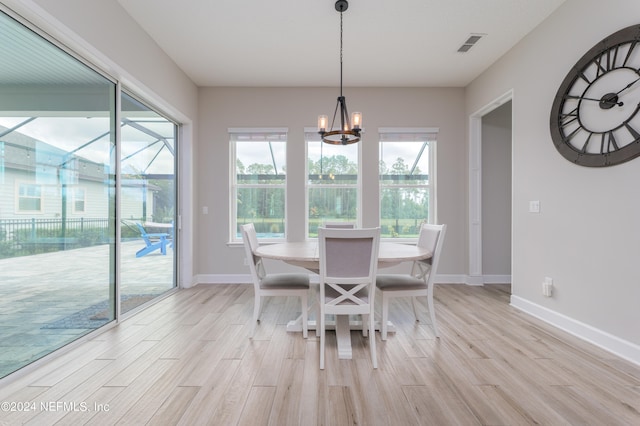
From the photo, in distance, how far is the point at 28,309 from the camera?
1841 millimetres

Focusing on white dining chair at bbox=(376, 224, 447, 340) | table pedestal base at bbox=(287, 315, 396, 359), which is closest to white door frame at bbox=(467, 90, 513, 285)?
white dining chair at bbox=(376, 224, 447, 340)

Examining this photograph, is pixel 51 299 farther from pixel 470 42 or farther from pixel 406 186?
pixel 470 42

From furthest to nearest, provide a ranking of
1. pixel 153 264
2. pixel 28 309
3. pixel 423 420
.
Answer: pixel 153 264 < pixel 28 309 < pixel 423 420

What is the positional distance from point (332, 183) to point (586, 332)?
3178mm

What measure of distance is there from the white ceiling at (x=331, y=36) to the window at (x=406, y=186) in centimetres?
96

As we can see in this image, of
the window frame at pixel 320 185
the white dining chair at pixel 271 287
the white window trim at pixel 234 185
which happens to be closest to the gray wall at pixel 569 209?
the window frame at pixel 320 185

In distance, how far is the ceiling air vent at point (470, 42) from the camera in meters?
3.04

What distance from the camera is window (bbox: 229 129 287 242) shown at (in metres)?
4.33

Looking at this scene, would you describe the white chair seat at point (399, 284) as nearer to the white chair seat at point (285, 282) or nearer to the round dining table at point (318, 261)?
the round dining table at point (318, 261)

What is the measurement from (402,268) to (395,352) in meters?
2.30

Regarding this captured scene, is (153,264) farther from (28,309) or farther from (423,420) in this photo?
(423,420)

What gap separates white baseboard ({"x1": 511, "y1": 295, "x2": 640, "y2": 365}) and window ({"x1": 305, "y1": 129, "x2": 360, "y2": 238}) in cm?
233

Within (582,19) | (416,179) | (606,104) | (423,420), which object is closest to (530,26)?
(582,19)

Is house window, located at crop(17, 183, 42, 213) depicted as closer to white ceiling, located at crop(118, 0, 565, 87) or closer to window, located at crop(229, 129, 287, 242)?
white ceiling, located at crop(118, 0, 565, 87)
